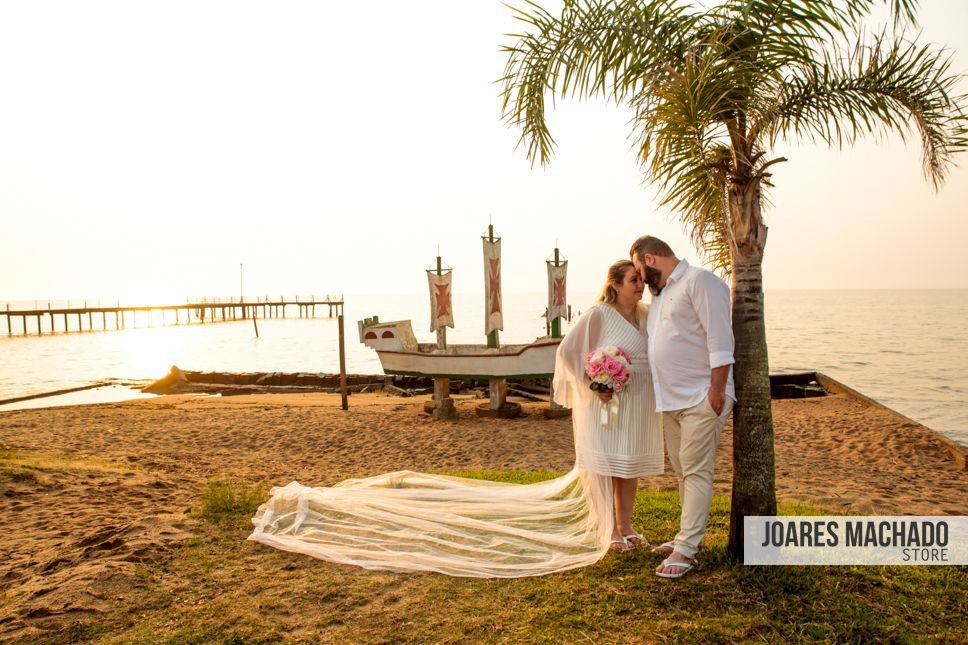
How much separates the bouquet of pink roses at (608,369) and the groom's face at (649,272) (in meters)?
0.49

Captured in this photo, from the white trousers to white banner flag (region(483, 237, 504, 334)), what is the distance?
11487mm

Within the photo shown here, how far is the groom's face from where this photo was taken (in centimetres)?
422

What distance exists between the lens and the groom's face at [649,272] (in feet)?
13.9

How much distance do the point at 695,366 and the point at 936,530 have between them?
9.86 feet

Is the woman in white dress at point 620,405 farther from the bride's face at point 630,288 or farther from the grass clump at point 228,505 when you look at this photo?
the grass clump at point 228,505

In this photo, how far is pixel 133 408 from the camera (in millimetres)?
16766

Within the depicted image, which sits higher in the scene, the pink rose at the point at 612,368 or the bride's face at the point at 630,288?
the bride's face at the point at 630,288

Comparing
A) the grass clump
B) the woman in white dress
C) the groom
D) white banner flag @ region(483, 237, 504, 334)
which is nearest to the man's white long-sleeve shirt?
the groom

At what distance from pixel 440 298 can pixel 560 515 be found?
11247mm

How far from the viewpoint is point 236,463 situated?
9.28 metres

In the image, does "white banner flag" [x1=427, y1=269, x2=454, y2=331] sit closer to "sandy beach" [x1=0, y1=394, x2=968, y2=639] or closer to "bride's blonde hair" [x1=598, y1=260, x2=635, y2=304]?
"sandy beach" [x1=0, y1=394, x2=968, y2=639]

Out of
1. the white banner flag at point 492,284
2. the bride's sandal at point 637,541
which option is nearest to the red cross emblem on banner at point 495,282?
the white banner flag at point 492,284

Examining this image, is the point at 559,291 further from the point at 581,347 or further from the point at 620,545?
the point at 620,545

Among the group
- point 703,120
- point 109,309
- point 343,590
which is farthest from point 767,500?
point 109,309
